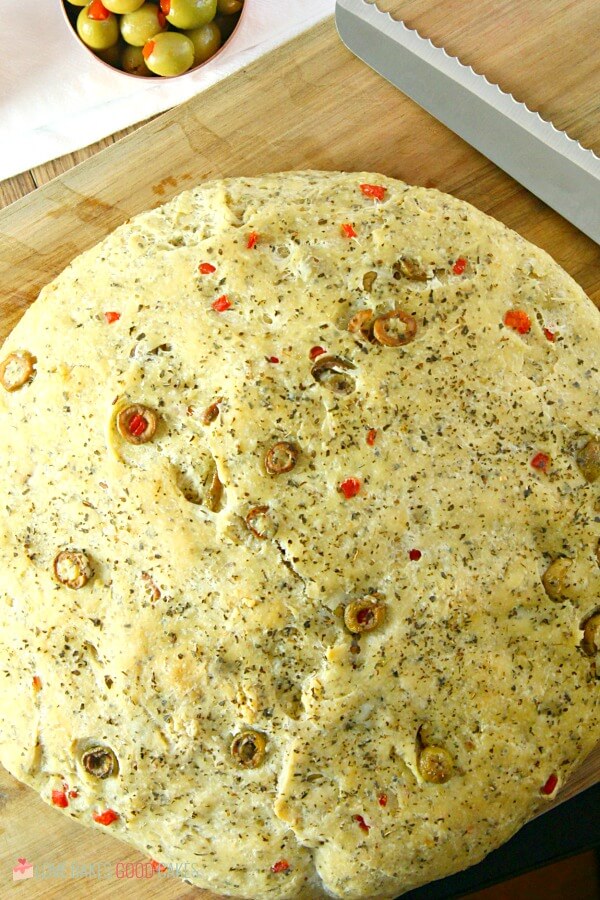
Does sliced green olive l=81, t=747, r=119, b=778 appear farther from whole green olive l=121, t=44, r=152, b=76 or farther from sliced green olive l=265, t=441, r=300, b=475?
whole green olive l=121, t=44, r=152, b=76

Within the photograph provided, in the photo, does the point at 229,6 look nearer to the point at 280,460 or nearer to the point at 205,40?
the point at 205,40

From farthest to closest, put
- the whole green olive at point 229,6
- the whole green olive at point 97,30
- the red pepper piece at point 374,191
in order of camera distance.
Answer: the whole green olive at point 229,6 < the whole green olive at point 97,30 < the red pepper piece at point 374,191

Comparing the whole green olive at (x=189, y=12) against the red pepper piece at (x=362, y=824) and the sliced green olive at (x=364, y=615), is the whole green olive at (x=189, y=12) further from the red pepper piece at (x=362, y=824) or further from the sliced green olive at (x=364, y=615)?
the red pepper piece at (x=362, y=824)

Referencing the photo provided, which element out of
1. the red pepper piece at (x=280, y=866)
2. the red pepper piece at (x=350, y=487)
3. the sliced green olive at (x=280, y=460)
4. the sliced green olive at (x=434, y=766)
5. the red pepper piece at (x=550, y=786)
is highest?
the sliced green olive at (x=280, y=460)

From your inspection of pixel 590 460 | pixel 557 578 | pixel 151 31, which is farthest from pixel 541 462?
pixel 151 31

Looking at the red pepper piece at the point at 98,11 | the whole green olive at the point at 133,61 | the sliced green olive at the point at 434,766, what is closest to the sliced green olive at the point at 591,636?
the sliced green olive at the point at 434,766

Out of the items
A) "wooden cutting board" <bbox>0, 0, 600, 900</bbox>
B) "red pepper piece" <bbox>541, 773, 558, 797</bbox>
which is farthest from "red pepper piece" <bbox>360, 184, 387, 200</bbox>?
"red pepper piece" <bbox>541, 773, 558, 797</bbox>
